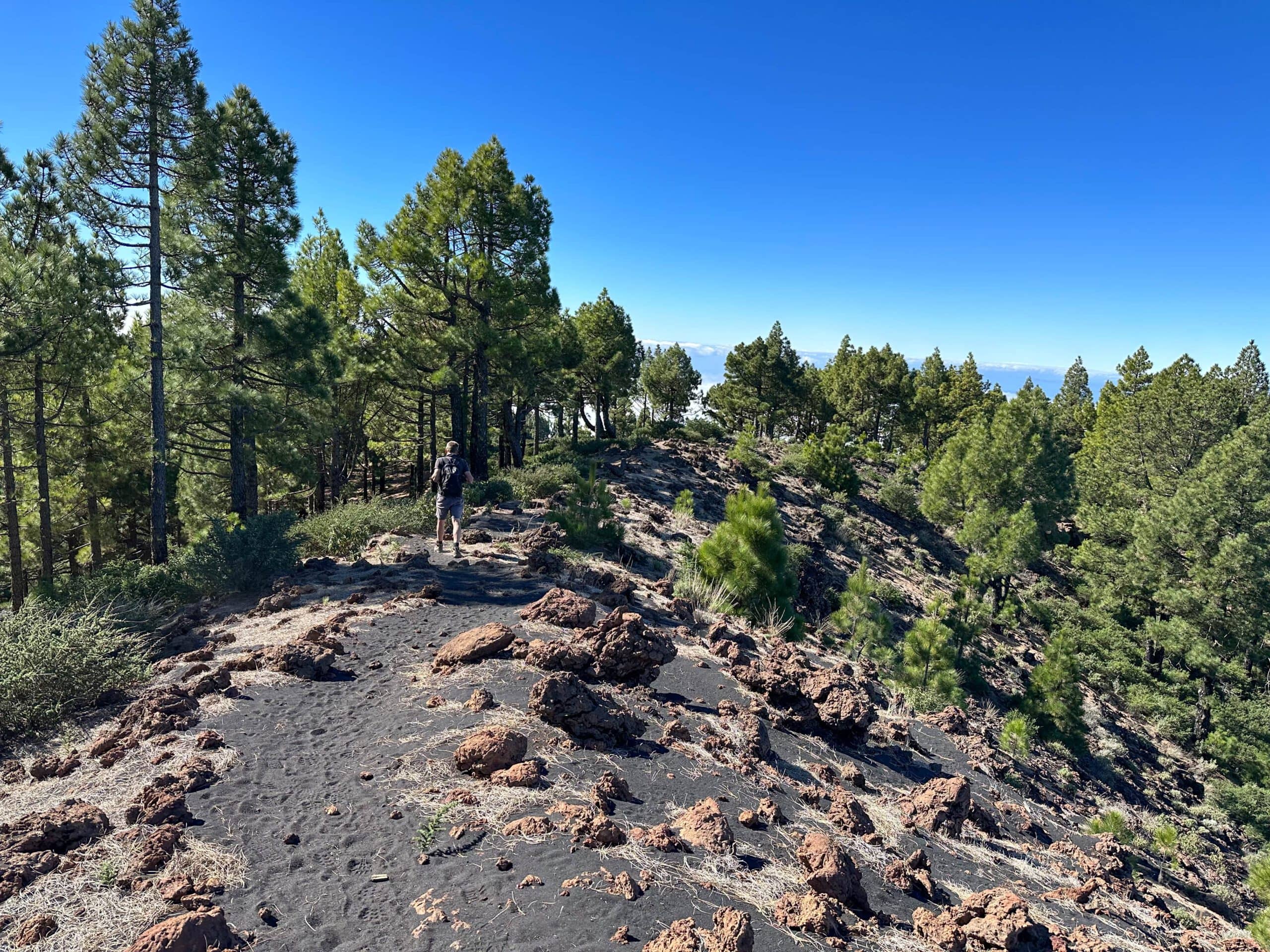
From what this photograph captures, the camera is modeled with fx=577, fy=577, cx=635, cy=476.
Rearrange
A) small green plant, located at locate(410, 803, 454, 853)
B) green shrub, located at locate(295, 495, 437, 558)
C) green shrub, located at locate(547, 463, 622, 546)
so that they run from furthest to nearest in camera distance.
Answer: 1. green shrub, located at locate(547, 463, 622, 546)
2. green shrub, located at locate(295, 495, 437, 558)
3. small green plant, located at locate(410, 803, 454, 853)


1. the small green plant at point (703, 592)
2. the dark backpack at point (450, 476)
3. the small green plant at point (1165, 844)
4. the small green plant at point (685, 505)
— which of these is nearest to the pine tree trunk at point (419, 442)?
the small green plant at point (685, 505)

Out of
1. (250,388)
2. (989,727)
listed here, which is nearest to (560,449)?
(250,388)

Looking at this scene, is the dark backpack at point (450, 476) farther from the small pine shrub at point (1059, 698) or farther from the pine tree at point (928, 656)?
the small pine shrub at point (1059, 698)

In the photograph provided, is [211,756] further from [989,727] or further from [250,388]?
[250,388]

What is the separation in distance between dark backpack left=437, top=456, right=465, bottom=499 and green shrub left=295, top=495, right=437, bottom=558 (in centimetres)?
199

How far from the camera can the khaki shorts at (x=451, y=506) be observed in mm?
10758

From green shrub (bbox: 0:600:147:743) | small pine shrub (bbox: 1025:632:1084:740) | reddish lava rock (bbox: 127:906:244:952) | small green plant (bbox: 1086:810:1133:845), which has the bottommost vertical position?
small pine shrub (bbox: 1025:632:1084:740)

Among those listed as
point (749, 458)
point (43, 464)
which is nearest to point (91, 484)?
point (43, 464)

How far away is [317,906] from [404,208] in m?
21.4

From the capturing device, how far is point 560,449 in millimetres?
30828

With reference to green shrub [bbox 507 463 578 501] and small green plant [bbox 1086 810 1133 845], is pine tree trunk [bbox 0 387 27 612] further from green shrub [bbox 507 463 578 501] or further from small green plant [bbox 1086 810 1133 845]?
small green plant [bbox 1086 810 1133 845]

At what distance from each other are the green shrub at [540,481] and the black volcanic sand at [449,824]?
33.3ft

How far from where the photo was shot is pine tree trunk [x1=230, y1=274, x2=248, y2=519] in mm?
15039

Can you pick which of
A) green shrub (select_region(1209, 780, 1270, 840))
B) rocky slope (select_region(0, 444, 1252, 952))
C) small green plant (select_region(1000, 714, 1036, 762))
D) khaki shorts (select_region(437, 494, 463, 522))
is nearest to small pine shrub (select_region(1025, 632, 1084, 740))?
small green plant (select_region(1000, 714, 1036, 762))
